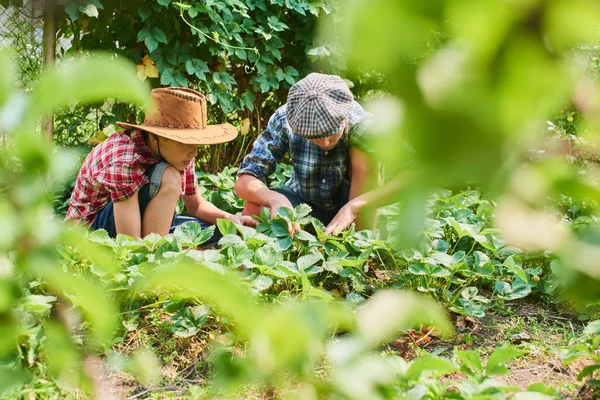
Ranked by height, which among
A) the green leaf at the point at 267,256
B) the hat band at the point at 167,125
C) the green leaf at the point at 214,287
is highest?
the green leaf at the point at 214,287

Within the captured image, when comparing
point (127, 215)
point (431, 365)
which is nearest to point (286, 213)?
point (127, 215)

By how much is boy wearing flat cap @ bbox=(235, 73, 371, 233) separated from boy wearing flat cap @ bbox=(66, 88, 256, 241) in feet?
0.87

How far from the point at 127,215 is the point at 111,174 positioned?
0.62ft

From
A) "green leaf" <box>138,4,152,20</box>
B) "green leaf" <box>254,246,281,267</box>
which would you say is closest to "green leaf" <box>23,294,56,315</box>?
"green leaf" <box>254,246,281,267</box>

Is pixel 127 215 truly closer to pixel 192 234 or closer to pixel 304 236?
pixel 192 234

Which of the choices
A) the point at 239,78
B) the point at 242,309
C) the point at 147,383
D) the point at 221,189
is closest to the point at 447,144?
the point at 242,309

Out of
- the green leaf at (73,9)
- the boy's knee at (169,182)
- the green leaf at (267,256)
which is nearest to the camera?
the green leaf at (267,256)

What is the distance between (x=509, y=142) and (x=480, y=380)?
36.2 inches

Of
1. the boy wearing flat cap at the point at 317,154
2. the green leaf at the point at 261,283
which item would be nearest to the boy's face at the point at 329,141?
the boy wearing flat cap at the point at 317,154

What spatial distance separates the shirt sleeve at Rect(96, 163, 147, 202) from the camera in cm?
257

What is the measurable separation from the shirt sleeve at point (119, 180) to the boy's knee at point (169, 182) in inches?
4.6

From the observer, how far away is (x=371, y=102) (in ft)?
1.12

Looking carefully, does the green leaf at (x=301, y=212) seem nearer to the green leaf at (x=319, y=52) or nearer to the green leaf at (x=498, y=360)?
the green leaf at (x=498, y=360)

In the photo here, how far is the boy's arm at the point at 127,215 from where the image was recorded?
Result: 2.60 metres
